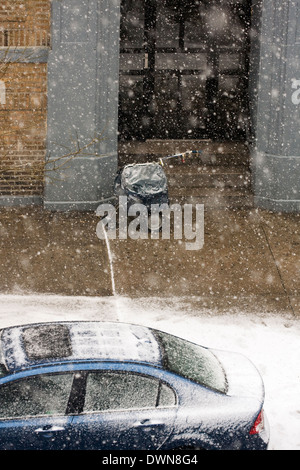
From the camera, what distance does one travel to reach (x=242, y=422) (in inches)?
257

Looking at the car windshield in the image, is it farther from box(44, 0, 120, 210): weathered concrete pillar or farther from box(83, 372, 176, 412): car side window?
box(44, 0, 120, 210): weathered concrete pillar

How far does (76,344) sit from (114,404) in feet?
2.30

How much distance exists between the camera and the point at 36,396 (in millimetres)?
6406

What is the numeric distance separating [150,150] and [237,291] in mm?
6159

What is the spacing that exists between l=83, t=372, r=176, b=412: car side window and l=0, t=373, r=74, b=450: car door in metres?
0.23

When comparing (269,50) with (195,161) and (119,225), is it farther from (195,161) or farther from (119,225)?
(119,225)

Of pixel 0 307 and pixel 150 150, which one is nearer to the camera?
pixel 0 307

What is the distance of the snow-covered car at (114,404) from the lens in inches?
249

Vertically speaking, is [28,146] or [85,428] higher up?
[28,146]

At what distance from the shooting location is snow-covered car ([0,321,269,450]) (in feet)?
20.8

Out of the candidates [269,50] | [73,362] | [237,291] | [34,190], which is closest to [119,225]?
[34,190]

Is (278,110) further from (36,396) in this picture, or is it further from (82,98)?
(36,396)
